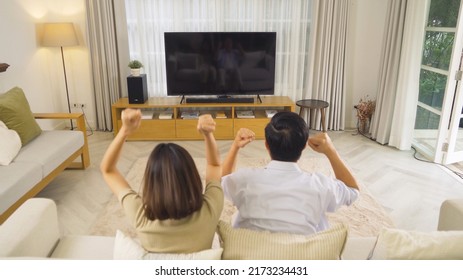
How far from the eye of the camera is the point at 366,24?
495cm

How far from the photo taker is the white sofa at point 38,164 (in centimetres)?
258

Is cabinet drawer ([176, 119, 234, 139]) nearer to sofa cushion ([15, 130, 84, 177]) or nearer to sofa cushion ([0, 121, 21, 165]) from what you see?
sofa cushion ([15, 130, 84, 177])

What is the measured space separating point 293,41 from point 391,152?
69.3 inches

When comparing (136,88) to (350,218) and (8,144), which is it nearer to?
(8,144)

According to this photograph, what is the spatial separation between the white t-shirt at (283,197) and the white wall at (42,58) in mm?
3381

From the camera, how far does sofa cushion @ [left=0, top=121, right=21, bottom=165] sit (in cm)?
288

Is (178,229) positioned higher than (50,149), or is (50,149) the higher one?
(178,229)

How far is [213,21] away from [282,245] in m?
3.93

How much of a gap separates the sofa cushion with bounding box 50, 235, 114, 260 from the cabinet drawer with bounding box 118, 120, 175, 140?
280cm

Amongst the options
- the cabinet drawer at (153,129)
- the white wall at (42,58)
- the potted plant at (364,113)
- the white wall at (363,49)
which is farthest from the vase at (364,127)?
the white wall at (42,58)

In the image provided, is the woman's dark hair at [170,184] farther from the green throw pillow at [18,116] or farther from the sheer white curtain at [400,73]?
the sheer white curtain at [400,73]

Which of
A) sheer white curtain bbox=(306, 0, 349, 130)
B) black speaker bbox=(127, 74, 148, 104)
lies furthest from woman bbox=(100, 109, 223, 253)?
sheer white curtain bbox=(306, 0, 349, 130)

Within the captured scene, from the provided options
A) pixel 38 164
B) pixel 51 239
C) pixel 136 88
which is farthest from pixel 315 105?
pixel 51 239

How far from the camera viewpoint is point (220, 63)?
4.70 metres
